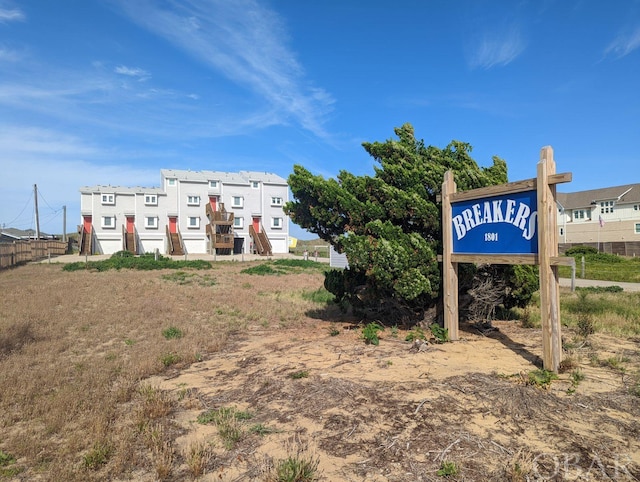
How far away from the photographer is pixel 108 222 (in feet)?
159

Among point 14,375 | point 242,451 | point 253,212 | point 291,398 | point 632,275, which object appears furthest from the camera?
point 253,212

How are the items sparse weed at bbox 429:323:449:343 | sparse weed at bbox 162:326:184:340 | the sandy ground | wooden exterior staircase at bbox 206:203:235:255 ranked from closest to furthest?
the sandy ground < sparse weed at bbox 429:323:449:343 < sparse weed at bbox 162:326:184:340 < wooden exterior staircase at bbox 206:203:235:255

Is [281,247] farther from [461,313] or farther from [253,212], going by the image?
[461,313]

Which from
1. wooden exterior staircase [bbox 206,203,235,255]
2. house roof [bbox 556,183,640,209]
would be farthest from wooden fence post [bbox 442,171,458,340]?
house roof [bbox 556,183,640,209]

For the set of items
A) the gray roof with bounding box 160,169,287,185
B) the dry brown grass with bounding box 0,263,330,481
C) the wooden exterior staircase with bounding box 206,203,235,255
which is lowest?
the dry brown grass with bounding box 0,263,330,481

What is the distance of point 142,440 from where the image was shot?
4348 mm

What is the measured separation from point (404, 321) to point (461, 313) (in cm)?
132

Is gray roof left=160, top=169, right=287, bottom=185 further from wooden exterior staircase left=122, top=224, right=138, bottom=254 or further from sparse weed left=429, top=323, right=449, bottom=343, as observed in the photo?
sparse weed left=429, top=323, right=449, bottom=343

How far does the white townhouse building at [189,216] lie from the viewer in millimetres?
48094

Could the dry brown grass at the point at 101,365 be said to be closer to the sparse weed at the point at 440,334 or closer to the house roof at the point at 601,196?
the sparse weed at the point at 440,334

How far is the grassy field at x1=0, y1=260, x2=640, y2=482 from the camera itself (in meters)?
3.84

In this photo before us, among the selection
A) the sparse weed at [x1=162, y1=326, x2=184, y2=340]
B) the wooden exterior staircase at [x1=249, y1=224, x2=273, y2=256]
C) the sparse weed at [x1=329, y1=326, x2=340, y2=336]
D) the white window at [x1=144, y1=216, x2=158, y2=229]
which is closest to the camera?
the sparse weed at [x1=329, y1=326, x2=340, y2=336]

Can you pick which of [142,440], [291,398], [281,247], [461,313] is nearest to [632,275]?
[461,313]

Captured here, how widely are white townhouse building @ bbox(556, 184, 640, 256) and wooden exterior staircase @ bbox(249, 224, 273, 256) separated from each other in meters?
32.4
